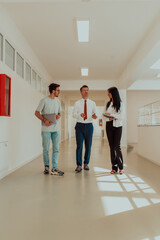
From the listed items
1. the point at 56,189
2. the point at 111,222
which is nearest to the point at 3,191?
the point at 56,189

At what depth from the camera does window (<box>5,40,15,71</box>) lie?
4340 mm

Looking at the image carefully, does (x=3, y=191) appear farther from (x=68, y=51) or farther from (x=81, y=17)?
(x=68, y=51)

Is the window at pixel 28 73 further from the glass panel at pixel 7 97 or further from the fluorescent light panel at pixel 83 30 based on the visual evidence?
the glass panel at pixel 7 97

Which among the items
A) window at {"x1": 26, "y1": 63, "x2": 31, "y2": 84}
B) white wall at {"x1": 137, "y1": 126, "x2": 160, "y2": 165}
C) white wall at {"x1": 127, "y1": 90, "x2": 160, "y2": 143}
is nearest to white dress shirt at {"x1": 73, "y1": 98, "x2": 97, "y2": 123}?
white wall at {"x1": 137, "y1": 126, "x2": 160, "y2": 165}

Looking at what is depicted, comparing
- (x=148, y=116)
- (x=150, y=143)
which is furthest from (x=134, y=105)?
(x=150, y=143)

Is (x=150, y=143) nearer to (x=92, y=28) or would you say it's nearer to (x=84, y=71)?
(x=92, y=28)

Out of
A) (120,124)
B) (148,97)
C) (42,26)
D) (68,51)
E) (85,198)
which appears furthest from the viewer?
(148,97)

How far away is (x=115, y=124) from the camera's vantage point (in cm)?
423

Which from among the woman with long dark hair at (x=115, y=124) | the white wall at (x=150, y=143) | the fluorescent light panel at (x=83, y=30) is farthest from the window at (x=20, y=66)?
the white wall at (x=150, y=143)

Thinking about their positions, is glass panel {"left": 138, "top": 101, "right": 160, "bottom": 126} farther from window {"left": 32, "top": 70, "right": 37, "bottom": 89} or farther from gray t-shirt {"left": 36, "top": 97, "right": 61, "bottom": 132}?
window {"left": 32, "top": 70, "right": 37, "bottom": 89}

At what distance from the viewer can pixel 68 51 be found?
6.82 meters

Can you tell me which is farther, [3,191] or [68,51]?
[68,51]

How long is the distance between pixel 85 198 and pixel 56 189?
56cm

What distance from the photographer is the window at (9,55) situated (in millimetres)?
4340
